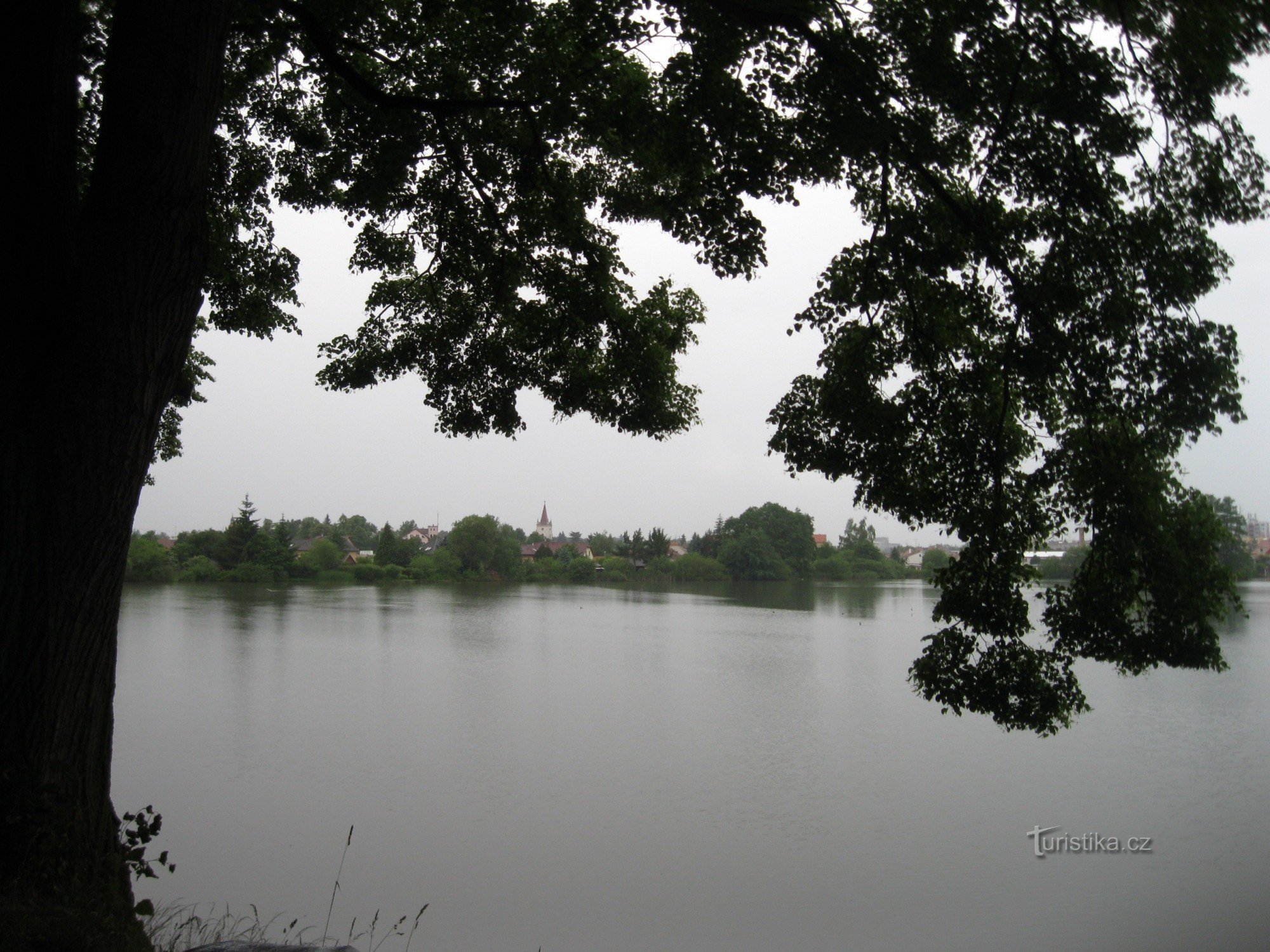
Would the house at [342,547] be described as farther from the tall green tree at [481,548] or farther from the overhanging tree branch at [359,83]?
the overhanging tree branch at [359,83]

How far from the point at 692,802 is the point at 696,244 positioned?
6588 millimetres

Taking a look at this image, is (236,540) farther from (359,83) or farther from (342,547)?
(359,83)

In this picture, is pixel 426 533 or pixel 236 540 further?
pixel 426 533

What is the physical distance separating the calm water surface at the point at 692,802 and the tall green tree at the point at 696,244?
3.74 metres

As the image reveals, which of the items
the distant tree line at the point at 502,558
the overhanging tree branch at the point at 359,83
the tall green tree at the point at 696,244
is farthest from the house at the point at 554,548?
the overhanging tree branch at the point at 359,83

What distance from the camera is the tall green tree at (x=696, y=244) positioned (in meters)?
2.83

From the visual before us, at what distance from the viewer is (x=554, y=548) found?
80.9m

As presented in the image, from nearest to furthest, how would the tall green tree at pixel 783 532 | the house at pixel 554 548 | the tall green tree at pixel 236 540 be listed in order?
the tall green tree at pixel 236 540 → the tall green tree at pixel 783 532 → the house at pixel 554 548

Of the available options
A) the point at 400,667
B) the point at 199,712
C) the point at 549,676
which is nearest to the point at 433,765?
the point at 199,712

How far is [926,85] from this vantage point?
4.11 meters

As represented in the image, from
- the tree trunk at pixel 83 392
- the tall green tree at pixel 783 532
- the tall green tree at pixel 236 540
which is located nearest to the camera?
the tree trunk at pixel 83 392

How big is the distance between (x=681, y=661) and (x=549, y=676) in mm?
3529

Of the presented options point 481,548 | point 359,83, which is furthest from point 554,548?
point 359,83

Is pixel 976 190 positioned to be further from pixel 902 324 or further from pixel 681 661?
pixel 681 661
